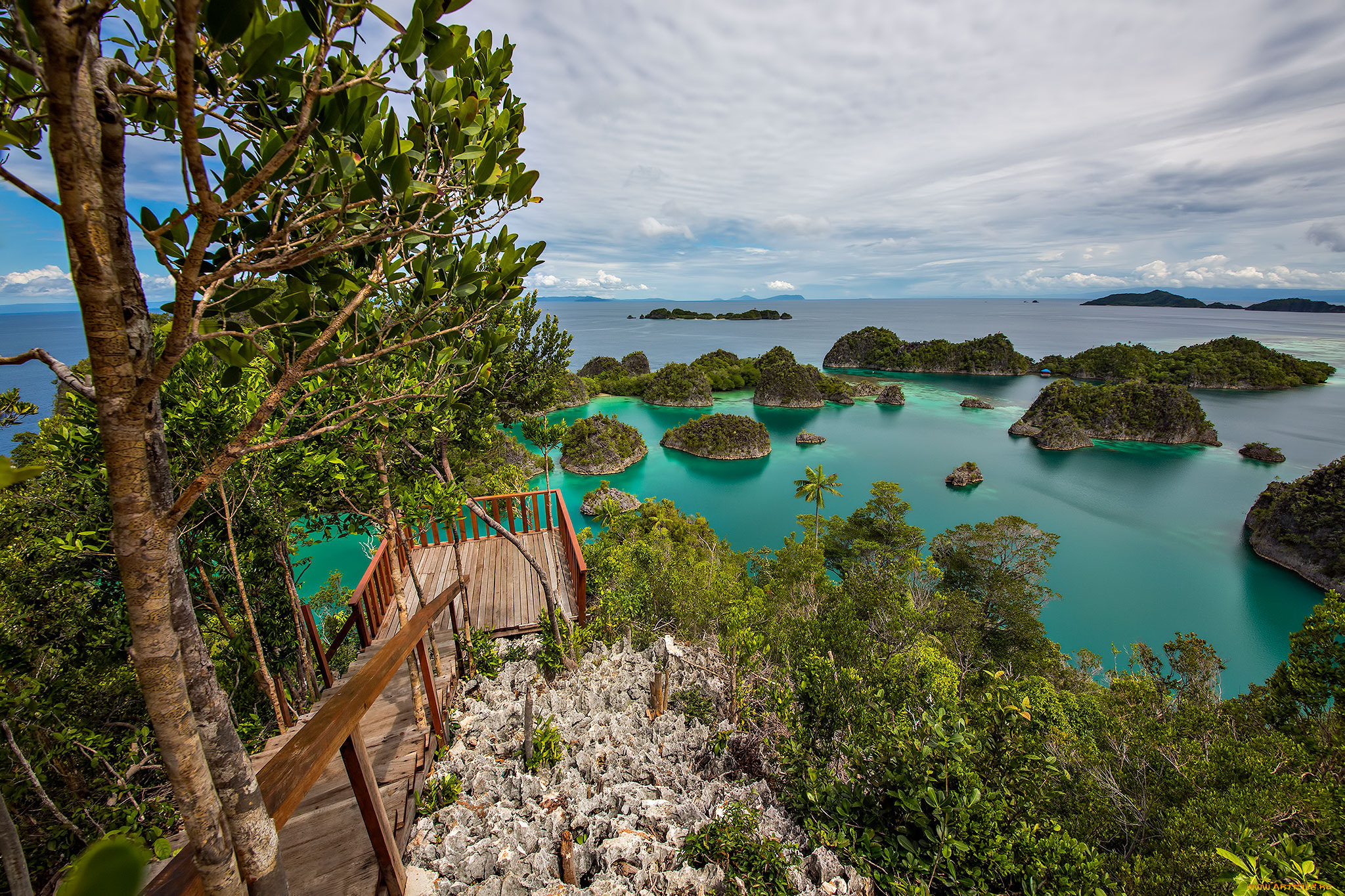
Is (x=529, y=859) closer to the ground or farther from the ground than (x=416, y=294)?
closer to the ground

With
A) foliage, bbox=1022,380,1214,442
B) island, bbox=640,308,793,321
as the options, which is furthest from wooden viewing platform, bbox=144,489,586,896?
island, bbox=640,308,793,321

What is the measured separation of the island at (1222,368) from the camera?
→ 6788 cm

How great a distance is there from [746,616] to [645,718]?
5.26 meters

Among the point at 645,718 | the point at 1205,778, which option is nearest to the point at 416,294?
the point at 645,718

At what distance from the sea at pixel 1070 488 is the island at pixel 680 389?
128 centimetres

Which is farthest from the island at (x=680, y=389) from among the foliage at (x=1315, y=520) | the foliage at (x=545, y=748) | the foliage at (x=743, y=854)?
the foliage at (x=743, y=854)

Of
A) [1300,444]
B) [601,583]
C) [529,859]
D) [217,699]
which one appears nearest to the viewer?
[217,699]

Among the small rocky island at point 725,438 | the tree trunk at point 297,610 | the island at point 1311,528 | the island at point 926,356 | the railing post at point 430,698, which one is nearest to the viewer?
the railing post at point 430,698

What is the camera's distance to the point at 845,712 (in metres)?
4.00

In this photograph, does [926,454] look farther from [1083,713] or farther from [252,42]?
[252,42]

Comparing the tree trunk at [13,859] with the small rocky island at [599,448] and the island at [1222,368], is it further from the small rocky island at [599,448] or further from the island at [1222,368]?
the island at [1222,368]

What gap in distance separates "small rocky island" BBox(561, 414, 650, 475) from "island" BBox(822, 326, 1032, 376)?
190ft

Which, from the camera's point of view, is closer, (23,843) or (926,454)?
(23,843)

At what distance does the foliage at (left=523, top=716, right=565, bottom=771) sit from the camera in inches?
141
